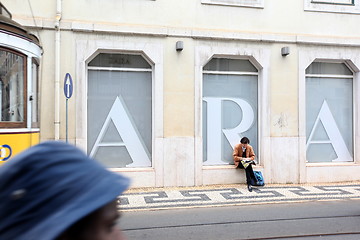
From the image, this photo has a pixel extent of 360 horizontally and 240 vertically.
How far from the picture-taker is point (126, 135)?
992 cm

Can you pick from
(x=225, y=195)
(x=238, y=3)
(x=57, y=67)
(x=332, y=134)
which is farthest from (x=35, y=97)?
(x=332, y=134)

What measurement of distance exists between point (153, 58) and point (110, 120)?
81.5 inches

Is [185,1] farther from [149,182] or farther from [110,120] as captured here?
[149,182]

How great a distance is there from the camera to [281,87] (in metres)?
10.5

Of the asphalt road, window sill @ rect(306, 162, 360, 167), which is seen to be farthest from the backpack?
the asphalt road

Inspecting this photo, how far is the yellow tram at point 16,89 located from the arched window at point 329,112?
8250 millimetres

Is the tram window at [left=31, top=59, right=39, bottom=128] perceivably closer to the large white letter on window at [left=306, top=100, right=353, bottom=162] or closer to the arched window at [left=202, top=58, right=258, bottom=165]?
the arched window at [left=202, top=58, right=258, bottom=165]

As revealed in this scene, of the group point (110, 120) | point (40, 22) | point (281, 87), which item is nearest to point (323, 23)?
point (281, 87)

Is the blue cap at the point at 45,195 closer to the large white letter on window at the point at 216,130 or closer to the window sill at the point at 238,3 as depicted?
the large white letter on window at the point at 216,130

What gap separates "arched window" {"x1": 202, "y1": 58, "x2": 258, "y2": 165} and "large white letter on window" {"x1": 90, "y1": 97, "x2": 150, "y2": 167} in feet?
5.98

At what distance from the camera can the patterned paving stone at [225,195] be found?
797cm

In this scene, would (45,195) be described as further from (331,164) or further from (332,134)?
(332,134)

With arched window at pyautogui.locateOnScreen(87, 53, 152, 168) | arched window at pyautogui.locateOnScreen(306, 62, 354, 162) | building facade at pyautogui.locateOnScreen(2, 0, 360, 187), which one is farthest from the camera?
arched window at pyautogui.locateOnScreen(306, 62, 354, 162)

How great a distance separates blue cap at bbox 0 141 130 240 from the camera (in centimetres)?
72
